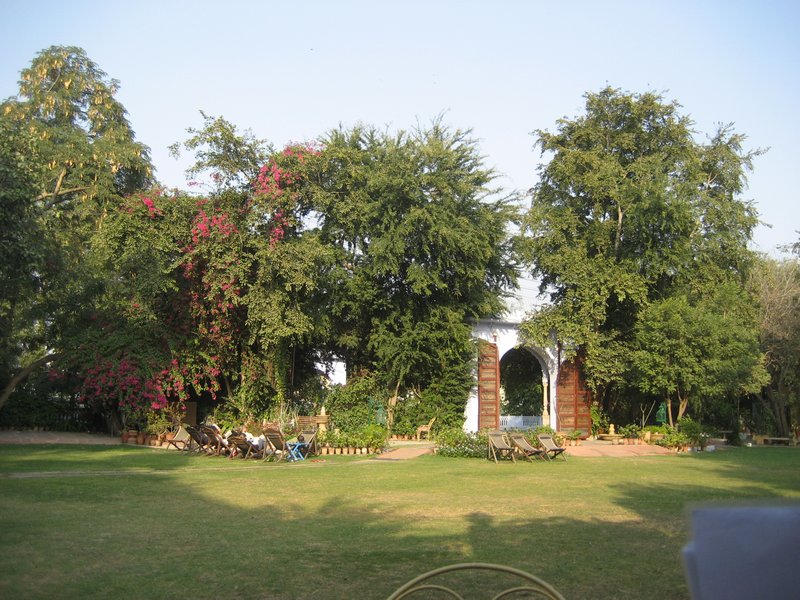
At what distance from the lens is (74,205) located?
87.7 ft

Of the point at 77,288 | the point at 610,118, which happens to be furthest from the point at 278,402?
the point at 610,118

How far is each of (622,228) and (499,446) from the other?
11181 millimetres

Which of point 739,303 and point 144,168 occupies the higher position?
point 144,168

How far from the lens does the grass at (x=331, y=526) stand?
624cm

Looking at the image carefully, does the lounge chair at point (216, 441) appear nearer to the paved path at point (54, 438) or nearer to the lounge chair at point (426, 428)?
the paved path at point (54, 438)

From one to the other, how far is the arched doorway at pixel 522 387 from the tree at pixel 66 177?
15215 millimetres

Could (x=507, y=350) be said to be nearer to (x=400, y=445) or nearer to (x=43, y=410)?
(x=400, y=445)

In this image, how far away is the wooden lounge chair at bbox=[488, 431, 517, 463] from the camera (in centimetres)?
1748

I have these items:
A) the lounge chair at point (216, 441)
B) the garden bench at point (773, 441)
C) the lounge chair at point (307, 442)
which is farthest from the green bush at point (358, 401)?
the garden bench at point (773, 441)

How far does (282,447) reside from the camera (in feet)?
56.8

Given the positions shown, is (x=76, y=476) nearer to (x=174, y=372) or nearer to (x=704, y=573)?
(x=174, y=372)

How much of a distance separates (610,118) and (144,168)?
54.2 ft

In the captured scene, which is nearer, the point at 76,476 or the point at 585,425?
the point at 76,476

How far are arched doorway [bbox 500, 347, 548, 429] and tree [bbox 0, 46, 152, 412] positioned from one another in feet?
49.9
